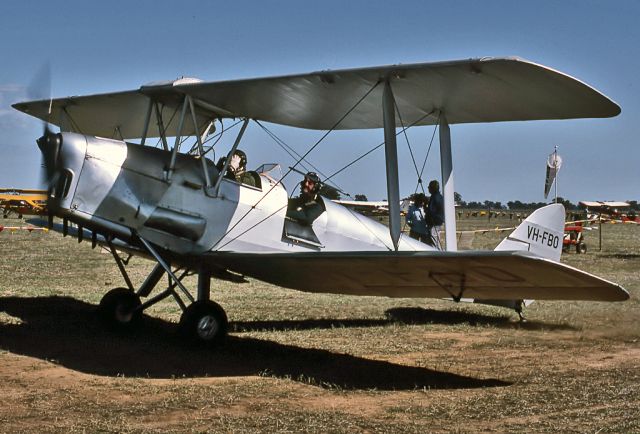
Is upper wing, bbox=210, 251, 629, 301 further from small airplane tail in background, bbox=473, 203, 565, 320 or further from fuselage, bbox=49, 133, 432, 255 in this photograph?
small airplane tail in background, bbox=473, 203, 565, 320

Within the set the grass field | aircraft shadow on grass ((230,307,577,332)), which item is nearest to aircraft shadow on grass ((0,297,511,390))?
the grass field

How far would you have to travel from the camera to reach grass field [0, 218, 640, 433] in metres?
4.97

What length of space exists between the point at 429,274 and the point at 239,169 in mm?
2554

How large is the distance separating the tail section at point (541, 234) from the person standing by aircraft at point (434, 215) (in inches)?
36.3

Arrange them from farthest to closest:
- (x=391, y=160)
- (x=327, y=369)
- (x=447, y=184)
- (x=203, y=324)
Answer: (x=447, y=184)
(x=391, y=160)
(x=203, y=324)
(x=327, y=369)

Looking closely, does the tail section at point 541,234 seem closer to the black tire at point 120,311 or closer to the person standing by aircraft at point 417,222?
the person standing by aircraft at point 417,222

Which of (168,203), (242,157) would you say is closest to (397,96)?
(242,157)

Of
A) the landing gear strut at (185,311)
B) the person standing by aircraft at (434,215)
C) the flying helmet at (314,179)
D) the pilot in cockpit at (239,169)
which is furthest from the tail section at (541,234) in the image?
the landing gear strut at (185,311)

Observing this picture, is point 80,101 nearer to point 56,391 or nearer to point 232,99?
point 232,99

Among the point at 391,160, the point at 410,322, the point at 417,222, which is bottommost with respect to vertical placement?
the point at 410,322

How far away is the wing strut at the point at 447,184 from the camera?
28.0 ft

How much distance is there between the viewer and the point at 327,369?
687cm

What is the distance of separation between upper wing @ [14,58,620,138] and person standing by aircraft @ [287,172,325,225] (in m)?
0.72

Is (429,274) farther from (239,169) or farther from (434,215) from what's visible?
(434,215)
